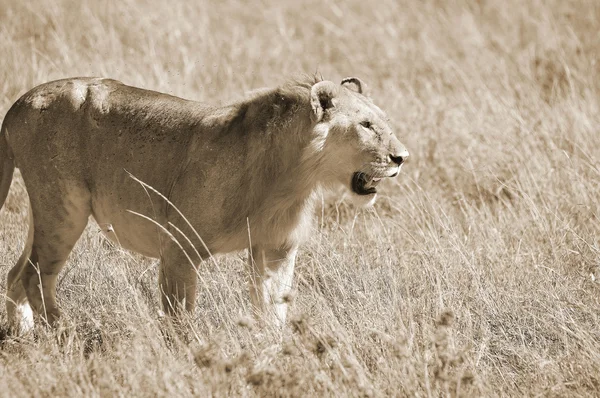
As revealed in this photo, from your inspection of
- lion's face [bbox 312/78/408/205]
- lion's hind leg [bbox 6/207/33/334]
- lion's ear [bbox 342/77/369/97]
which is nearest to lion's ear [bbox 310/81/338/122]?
lion's face [bbox 312/78/408/205]

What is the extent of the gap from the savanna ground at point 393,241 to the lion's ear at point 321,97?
3.02 ft

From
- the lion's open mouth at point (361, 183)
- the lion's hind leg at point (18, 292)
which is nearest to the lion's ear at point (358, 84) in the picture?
the lion's open mouth at point (361, 183)

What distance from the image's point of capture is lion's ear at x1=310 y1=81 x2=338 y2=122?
5.35 meters

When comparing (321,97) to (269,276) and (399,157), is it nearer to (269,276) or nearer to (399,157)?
(399,157)

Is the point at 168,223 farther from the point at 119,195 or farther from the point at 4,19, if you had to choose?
the point at 4,19

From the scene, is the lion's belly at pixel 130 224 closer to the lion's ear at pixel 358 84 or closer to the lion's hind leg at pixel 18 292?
the lion's hind leg at pixel 18 292

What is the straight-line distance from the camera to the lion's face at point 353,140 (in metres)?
5.43

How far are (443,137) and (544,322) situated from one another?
151 inches

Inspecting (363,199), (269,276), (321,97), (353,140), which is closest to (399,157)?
(353,140)

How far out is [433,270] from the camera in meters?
6.11

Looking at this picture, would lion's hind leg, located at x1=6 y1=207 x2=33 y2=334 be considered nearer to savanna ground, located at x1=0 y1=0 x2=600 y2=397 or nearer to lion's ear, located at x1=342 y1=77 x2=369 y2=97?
savanna ground, located at x1=0 y1=0 x2=600 y2=397

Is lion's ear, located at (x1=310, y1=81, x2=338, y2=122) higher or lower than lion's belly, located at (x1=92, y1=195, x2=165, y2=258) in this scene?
higher

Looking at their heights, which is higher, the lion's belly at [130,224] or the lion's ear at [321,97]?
the lion's ear at [321,97]

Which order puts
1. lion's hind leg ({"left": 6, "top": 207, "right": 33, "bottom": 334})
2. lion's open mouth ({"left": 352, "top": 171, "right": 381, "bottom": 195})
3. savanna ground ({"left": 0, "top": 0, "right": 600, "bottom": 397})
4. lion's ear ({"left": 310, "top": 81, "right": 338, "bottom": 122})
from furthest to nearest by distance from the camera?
lion's hind leg ({"left": 6, "top": 207, "right": 33, "bottom": 334}), lion's open mouth ({"left": 352, "top": 171, "right": 381, "bottom": 195}), lion's ear ({"left": 310, "top": 81, "right": 338, "bottom": 122}), savanna ground ({"left": 0, "top": 0, "right": 600, "bottom": 397})
